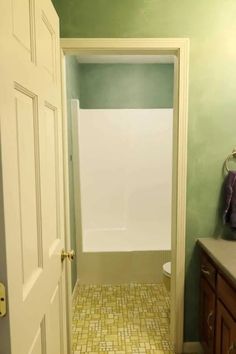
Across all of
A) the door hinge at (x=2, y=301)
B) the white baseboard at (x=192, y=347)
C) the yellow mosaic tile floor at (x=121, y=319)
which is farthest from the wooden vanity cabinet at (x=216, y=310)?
the door hinge at (x=2, y=301)

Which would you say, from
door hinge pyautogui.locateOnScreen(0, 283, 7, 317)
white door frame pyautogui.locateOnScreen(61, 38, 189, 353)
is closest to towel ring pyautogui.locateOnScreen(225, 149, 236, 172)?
white door frame pyautogui.locateOnScreen(61, 38, 189, 353)

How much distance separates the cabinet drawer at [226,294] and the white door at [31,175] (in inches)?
34.4

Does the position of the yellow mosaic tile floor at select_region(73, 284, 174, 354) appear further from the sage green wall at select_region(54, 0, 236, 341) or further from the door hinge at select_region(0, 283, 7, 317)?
the door hinge at select_region(0, 283, 7, 317)

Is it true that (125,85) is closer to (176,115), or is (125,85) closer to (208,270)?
(176,115)

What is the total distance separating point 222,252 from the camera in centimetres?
180

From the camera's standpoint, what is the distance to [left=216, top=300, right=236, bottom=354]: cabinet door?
1495 mm

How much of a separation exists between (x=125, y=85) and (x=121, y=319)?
8.47ft

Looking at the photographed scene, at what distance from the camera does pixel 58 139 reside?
1553 mm

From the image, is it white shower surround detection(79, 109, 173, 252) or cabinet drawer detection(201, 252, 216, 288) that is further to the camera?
white shower surround detection(79, 109, 173, 252)

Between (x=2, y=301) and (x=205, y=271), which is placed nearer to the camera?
(x=2, y=301)

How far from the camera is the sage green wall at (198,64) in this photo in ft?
6.22

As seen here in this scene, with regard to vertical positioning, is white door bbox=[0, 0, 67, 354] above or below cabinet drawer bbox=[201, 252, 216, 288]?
above

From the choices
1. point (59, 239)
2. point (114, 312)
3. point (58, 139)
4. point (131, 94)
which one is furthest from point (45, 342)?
point (131, 94)

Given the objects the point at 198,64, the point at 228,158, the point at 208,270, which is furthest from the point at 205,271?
the point at 198,64
